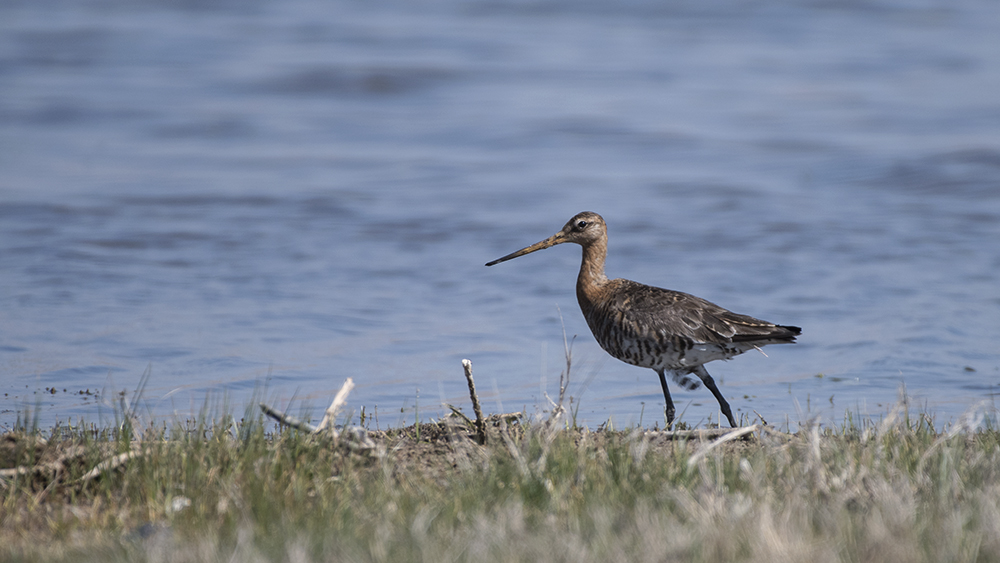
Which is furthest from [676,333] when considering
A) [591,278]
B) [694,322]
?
[591,278]

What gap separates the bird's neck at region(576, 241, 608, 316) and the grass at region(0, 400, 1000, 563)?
2.34 meters

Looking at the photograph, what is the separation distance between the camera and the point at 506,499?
4.20 meters

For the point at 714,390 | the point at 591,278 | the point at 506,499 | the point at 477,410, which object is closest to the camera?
the point at 506,499

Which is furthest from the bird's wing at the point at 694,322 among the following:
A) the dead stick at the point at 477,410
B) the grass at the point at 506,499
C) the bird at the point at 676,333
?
the dead stick at the point at 477,410

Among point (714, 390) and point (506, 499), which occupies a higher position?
point (714, 390)

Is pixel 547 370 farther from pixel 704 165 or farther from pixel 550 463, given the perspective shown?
pixel 704 165

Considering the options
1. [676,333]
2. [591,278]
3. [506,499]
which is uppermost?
[591,278]

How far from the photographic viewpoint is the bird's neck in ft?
24.8

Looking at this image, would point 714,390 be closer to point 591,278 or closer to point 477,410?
point 591,278

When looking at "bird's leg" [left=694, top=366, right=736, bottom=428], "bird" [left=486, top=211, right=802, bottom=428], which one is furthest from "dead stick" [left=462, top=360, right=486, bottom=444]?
"bird's leg" [left=694, top=366, right=736, bottom=428]

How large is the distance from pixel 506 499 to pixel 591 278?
3.66m

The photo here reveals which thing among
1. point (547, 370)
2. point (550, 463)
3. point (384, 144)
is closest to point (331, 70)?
point (384, 144)

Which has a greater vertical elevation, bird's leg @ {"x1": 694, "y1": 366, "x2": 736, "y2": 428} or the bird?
the bird

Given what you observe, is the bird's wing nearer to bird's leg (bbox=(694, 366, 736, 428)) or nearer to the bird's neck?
bird's leg (bbox=(694, 366, 736, 428))
